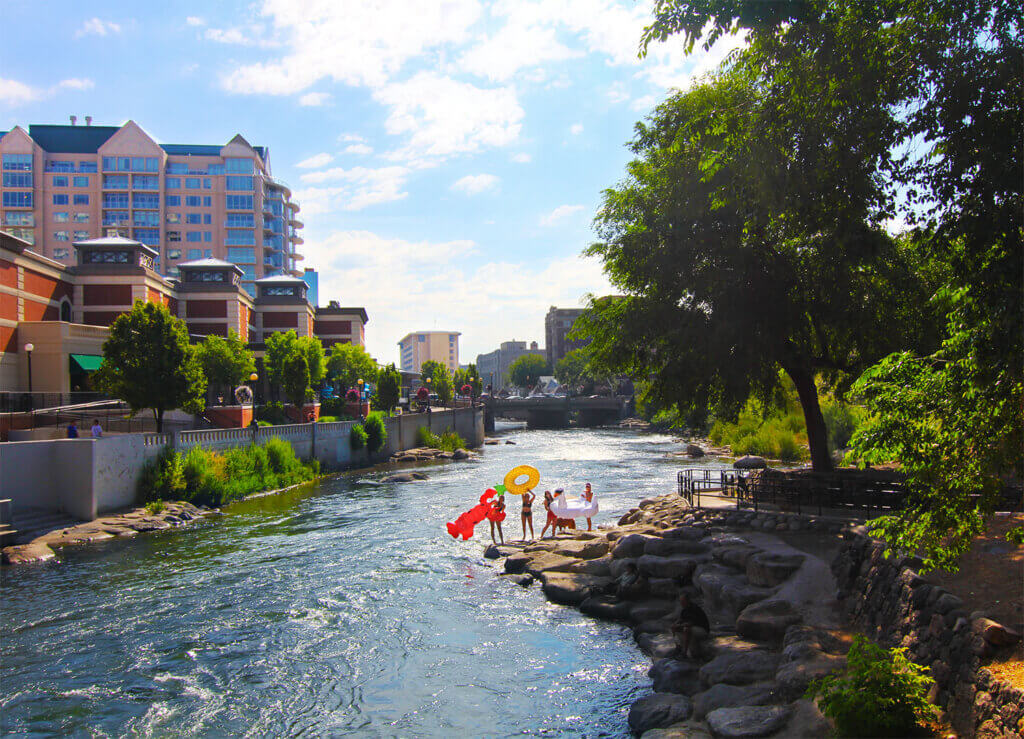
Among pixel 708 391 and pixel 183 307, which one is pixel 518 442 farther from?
pixel 708 391

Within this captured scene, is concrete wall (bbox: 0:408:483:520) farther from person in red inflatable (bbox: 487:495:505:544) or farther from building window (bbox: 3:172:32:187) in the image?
building window (bbox: 3:172:32:187)

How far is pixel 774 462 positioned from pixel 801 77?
34.4m

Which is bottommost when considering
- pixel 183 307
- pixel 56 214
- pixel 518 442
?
pixel 518 442

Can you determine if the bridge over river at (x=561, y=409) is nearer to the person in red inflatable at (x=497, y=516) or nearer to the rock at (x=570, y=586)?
the person in red inflatable at (x=497, y=516)

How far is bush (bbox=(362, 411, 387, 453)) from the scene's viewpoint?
4956 centimetres

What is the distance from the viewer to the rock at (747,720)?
29.9ft

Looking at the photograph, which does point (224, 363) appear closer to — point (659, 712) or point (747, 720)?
point (659, 712)

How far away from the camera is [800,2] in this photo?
9273mm

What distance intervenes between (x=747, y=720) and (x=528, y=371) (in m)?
163

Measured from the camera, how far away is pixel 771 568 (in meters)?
15.0

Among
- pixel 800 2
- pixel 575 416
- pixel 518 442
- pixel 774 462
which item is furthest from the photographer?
pixel 575 416

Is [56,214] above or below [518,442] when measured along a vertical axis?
above

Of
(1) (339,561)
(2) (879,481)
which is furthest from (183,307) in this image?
(2) (879,481)

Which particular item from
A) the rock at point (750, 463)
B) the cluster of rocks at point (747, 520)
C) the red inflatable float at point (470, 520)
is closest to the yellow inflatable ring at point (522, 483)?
the red inflatable float at point (470, 520)
